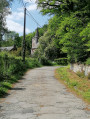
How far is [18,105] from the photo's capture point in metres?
7.12

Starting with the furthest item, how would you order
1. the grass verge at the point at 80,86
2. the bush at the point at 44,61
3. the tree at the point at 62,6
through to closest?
the bush at the point at 44,61, the tree at the point at 62,6, the grass verge at the point at 80,86

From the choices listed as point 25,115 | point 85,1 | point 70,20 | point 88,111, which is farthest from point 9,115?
point 85,1

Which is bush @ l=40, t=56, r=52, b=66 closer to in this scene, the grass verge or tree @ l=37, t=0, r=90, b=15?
tree @ l=37, t=0, r=90, b=15

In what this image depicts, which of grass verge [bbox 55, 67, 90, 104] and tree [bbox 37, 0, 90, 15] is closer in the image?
grass verge [bbox 55, 67, 90, 104]

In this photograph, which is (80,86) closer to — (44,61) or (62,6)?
(62,6)

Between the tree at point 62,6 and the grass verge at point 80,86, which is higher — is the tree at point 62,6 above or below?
above

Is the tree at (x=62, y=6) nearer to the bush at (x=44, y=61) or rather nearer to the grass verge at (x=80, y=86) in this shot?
the grass verge at (x=80, y=86)

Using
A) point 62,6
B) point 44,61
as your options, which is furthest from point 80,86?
point 44,61

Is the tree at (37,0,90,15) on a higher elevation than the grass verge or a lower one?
higher

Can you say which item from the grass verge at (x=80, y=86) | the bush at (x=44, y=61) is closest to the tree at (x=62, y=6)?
the grass verge at (x=80, y=86)

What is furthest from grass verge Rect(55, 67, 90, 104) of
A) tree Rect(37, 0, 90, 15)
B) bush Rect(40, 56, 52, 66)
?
bush Rect(40, 56, 52, 66)

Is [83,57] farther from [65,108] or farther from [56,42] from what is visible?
[65,108]

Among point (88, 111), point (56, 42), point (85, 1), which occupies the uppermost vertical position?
point (85, 1)

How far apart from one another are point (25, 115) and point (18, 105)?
1471 millimetres
